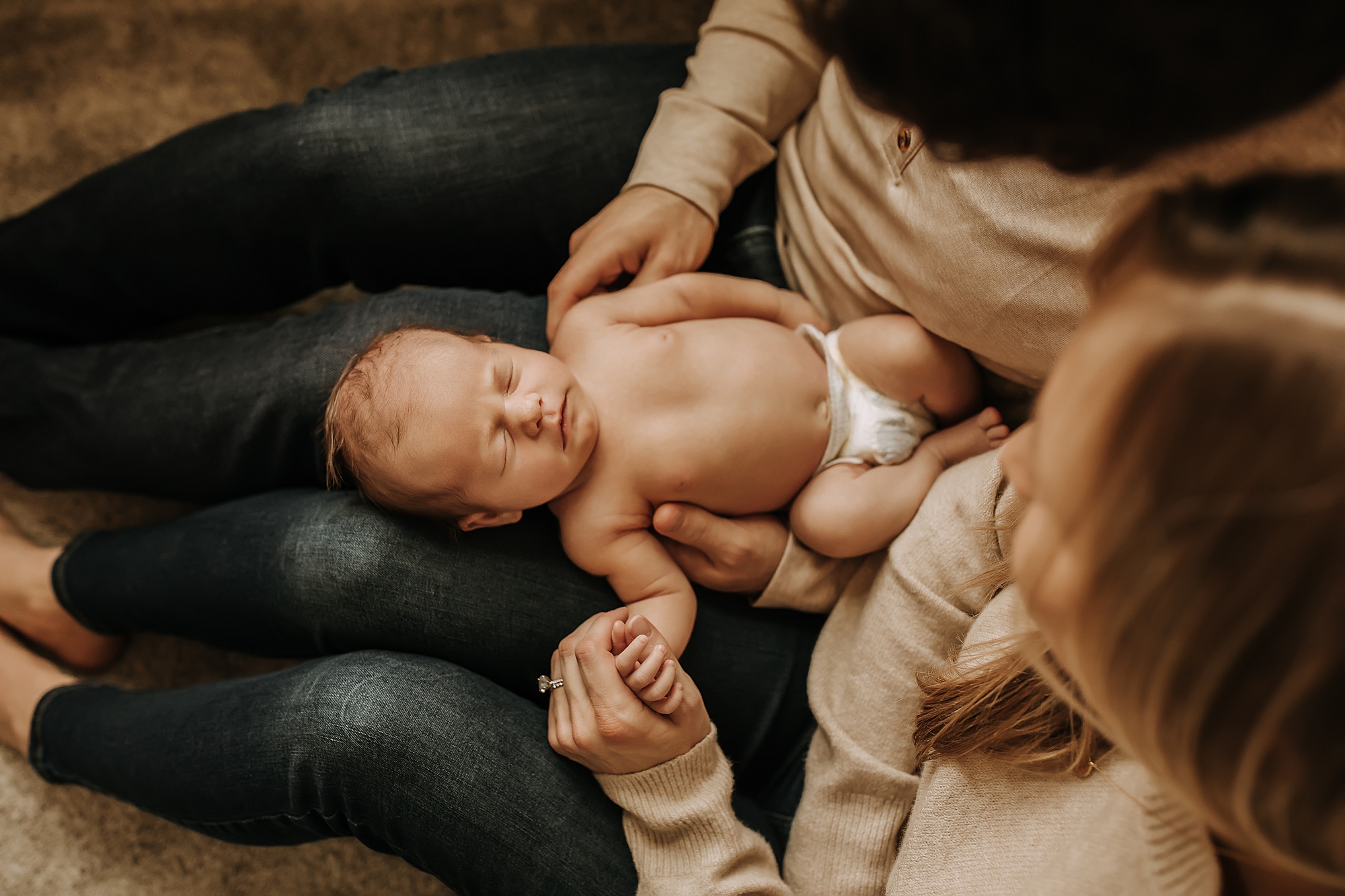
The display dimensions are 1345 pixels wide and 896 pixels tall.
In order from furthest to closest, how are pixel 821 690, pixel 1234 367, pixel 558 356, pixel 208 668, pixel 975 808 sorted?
pixel 208 668, pixel 558 356, pixel 821 690, pixel 975 808, pixel 1234 367

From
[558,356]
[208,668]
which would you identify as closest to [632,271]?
[558,356]

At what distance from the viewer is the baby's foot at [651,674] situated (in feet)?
2.56

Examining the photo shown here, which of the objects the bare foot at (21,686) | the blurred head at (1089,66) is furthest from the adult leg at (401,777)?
the blurred head at (1089,66)

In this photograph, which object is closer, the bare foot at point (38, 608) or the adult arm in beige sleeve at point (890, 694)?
the adult arm in beige sleeve at point (890, 694)

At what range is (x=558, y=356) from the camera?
1011 mm

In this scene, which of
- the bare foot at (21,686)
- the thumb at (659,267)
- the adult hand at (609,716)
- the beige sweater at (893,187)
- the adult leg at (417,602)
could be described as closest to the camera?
the beige sweater at (893,187)

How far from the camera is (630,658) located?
2.56ft

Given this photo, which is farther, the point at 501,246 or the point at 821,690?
the point at 501,246

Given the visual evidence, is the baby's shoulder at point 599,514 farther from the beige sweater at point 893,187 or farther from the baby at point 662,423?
the beige sweater at point 893,187

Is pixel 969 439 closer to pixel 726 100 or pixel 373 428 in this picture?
pixel 726 100

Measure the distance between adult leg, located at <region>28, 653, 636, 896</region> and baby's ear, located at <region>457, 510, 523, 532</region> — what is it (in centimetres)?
16

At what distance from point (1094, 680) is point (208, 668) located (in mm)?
1376

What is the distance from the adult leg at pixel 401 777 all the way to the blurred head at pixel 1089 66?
715 mm

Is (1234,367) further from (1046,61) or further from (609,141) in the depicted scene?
(609,141)
